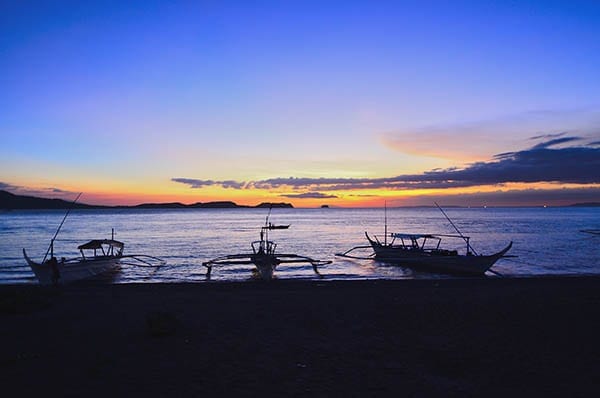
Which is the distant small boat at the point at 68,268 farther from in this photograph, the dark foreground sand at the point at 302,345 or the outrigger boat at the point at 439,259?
the outrigger boat at the point at 439,259

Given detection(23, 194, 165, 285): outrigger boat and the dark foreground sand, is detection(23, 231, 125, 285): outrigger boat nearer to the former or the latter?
detection(23, 194, 165, 285): outrigger boat

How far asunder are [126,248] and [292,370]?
42308 millimetres

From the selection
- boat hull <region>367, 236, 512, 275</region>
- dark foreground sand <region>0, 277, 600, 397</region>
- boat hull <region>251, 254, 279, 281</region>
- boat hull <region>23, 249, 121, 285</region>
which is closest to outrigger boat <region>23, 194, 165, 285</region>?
boat hull <region>23, 249, 121, 285</region>

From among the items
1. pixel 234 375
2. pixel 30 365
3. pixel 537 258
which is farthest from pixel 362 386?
pixel 537 258

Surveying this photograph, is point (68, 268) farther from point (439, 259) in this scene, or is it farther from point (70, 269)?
point (439, 259)

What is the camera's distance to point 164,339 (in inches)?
378

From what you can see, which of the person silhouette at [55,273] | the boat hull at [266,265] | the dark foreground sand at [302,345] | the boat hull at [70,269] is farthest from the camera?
the boat hull at [266,265]

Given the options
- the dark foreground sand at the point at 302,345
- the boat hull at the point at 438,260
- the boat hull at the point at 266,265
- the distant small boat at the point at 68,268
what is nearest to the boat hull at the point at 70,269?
the distant small boat at the point at 68,268

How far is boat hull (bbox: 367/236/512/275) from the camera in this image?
79.0 feet

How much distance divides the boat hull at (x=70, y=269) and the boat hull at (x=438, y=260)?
19.6 meters

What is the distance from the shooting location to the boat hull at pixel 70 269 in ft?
65.6

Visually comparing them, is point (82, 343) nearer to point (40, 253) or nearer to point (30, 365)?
point (30, 365)

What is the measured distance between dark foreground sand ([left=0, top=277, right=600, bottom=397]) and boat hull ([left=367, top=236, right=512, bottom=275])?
8480 millimetres

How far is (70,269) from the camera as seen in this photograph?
21.9m
